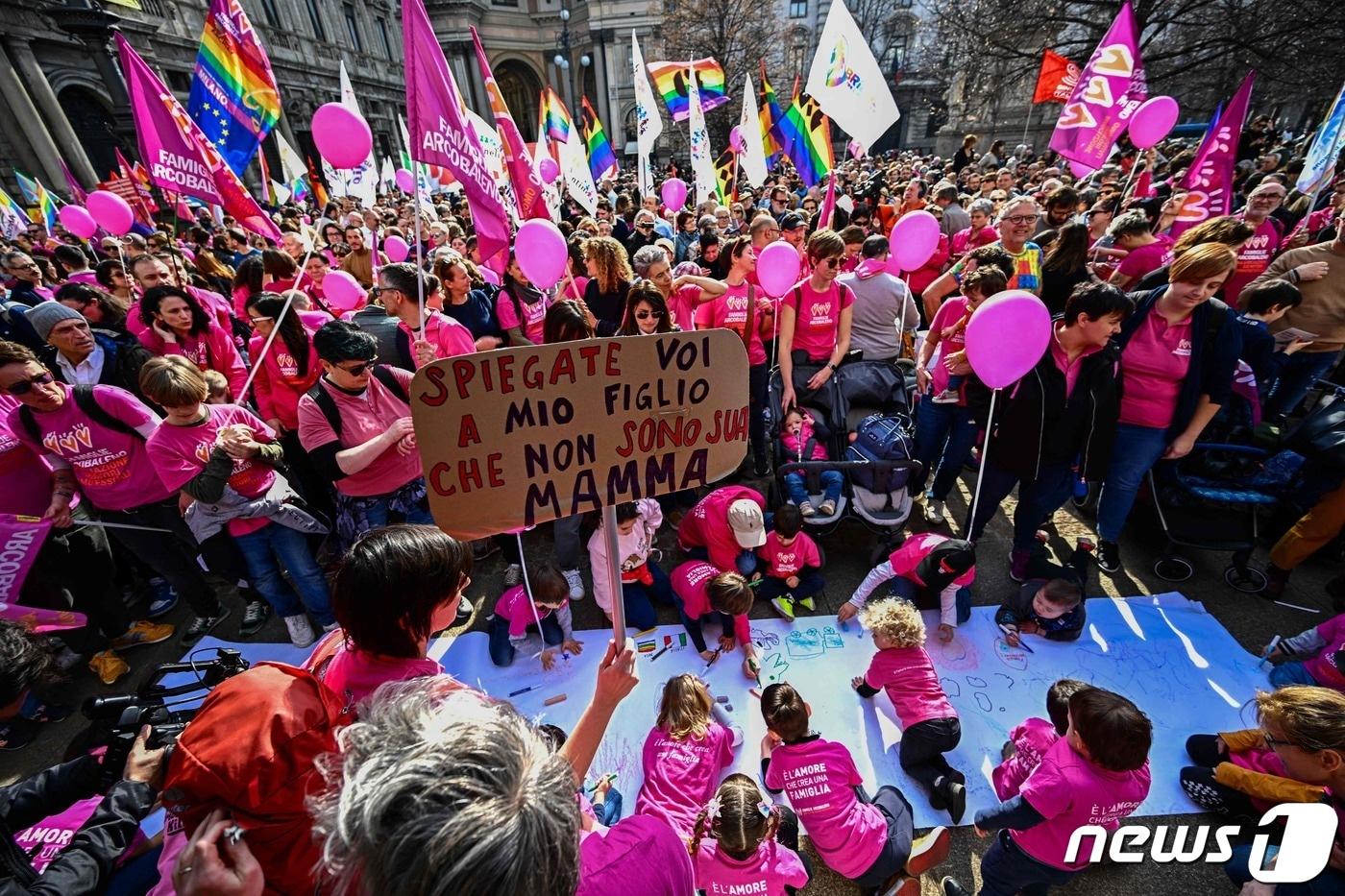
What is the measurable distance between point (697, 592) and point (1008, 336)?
219 centimetres

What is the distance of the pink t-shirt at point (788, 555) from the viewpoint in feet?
11.5

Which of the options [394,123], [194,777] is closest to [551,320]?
[194,777]

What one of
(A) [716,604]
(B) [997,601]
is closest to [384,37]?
(A) [716,604]

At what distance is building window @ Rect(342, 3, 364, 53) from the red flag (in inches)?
1452

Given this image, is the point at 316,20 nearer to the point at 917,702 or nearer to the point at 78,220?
the point at 78,220

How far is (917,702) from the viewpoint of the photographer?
2572 mm

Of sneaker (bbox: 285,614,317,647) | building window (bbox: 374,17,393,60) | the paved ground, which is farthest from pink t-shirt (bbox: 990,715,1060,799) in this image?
building window (bbox: 374,17,393,60)

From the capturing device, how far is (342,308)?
5.07 metres

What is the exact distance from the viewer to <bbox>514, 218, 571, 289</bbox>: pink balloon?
13.0ft

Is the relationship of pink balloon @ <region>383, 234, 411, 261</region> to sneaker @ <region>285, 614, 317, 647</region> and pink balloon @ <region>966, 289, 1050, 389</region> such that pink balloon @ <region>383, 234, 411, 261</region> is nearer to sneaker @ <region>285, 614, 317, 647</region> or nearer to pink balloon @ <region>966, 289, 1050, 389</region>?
sneaker @ <region>285, 614, 317, 647</region>

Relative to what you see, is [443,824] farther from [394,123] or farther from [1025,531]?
[394,123]

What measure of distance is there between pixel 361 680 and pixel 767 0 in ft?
129

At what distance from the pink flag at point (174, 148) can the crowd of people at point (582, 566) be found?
656 mm

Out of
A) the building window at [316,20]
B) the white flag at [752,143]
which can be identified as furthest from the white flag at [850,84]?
the building window at [316,20]
